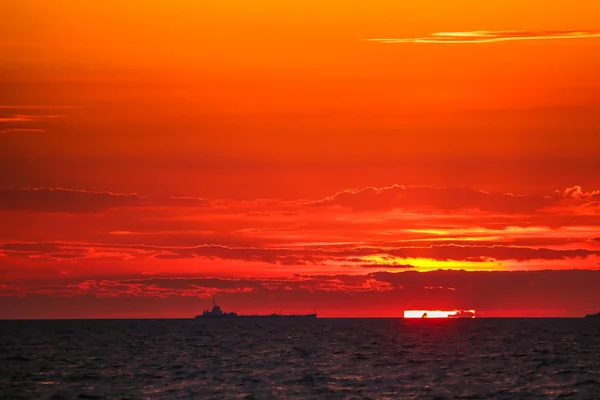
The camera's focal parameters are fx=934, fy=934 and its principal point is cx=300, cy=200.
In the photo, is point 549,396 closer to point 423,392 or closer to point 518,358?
point 423,392

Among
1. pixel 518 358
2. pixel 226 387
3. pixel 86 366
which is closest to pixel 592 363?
pixel 518 358

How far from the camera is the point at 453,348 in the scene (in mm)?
147375

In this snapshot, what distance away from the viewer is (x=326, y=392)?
8000cm

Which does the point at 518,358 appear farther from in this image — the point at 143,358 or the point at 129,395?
the point at 129,395

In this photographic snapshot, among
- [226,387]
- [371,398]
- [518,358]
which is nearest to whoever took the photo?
[371,398]

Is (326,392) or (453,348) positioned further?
(453,348)

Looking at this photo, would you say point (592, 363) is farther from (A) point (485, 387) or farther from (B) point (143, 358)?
(B) point (143, 358)

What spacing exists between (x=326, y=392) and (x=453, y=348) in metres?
71.2

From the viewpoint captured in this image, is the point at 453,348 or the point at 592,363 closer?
the point at 592,363

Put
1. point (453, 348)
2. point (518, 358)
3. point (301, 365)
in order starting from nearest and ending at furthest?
point (301, 365) → point (518, 358) → point (453, 348)

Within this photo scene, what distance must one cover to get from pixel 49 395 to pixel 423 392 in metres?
32.0

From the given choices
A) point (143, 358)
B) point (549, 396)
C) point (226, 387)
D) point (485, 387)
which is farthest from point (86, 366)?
point (549, 396)

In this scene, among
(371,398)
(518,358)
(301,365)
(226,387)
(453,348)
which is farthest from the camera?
(453,348)

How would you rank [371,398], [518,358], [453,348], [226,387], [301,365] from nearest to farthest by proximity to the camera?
1. [371,398]
2. [226,387]
3. [301,365]
4. [518,358]
5. [453,348]
